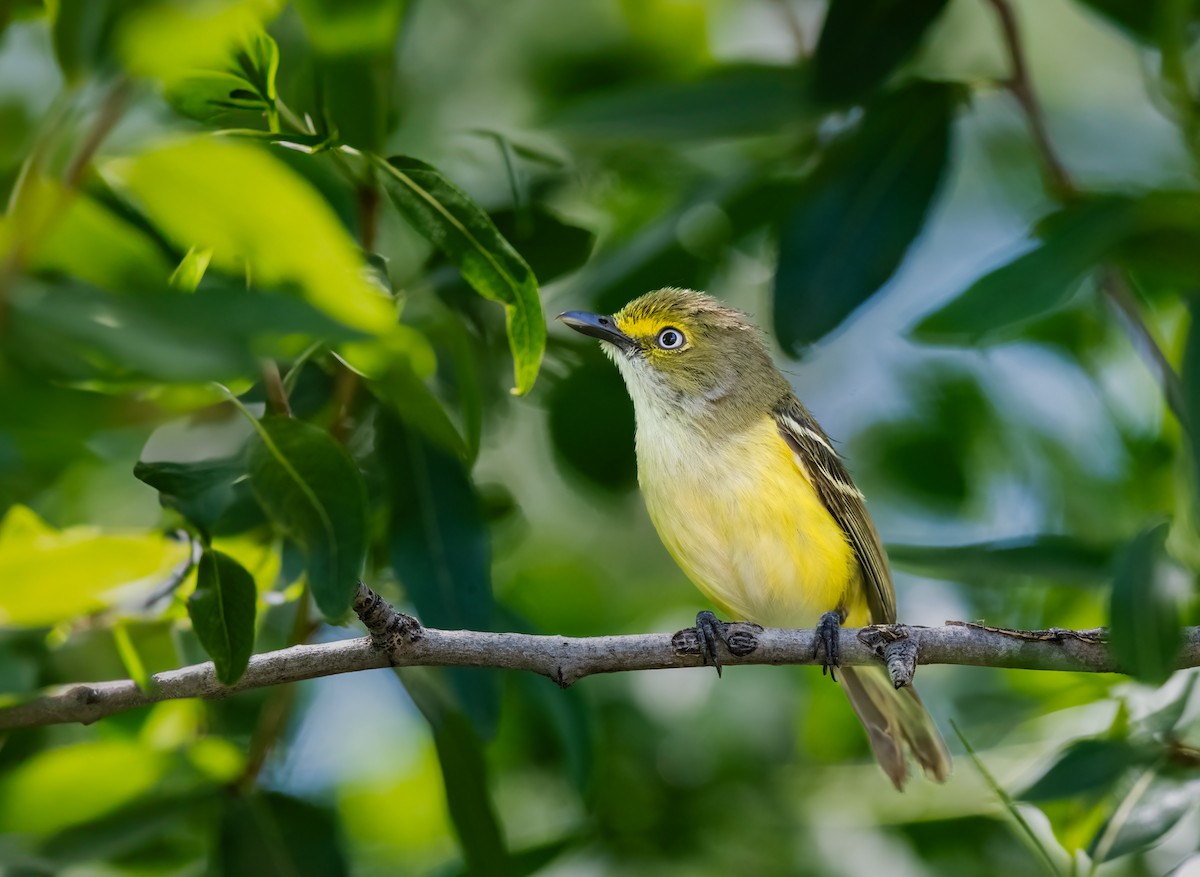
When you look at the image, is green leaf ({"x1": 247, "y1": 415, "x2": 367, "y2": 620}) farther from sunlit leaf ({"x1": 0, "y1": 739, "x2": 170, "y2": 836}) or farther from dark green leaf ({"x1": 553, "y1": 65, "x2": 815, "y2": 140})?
dark green leaf ({"x1": 553, "y1": 65, "x2": 815, "y2": 140})

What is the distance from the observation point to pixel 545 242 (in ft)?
10.6

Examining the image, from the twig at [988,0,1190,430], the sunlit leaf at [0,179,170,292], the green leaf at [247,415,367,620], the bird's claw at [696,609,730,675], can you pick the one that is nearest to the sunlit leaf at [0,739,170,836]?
the green leaf at [247,415,367,620]

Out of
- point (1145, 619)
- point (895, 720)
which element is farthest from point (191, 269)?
point (895, 720)

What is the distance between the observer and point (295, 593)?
9.75ft

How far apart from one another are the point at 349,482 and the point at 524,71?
2648 mm

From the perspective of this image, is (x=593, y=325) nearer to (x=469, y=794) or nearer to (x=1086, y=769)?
(x=469, y=794)

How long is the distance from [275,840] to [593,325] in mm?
1638

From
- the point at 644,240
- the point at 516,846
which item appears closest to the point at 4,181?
the point at 644,240

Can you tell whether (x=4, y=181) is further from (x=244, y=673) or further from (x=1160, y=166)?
(x=1160, y=166)

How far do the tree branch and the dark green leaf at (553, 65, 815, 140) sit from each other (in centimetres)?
145

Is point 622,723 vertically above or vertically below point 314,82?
below

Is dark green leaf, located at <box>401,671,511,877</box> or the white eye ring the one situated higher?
the white eye ring

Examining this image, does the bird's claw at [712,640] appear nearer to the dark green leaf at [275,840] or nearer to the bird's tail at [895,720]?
the dark green leaf at [275,840]

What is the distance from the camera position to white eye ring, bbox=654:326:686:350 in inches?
166
